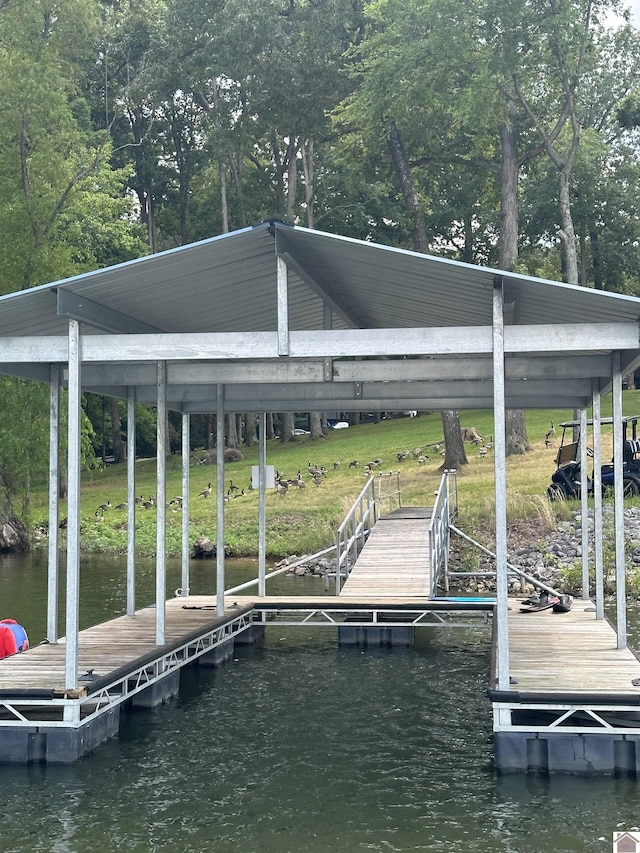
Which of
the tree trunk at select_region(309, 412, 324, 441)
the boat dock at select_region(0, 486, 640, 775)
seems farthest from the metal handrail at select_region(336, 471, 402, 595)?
the tree trunk at select_region(309, 412, 324, 441)

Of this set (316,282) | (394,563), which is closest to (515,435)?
(394,563)

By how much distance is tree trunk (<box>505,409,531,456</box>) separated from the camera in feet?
119

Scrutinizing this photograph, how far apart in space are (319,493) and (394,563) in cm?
1458

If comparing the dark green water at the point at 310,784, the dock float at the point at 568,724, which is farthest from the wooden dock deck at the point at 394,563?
the dock float at the point at 568,724

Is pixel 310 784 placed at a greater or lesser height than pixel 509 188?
lesser

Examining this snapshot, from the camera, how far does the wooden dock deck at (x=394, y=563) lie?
61.4 ft

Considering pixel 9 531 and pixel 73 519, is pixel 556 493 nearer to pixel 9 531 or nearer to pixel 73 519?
pixel 9 531

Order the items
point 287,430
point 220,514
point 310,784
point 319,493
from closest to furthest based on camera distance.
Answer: point 310,784 < point 220,514 < point 319,493 < point 287,430

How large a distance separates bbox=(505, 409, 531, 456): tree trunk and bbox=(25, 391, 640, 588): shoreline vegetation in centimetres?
42

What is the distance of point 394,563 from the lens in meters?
20.7

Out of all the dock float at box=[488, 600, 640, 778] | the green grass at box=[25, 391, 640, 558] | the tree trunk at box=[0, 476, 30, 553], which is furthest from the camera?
the tree trunk at box=[0, 476, 30, 553]

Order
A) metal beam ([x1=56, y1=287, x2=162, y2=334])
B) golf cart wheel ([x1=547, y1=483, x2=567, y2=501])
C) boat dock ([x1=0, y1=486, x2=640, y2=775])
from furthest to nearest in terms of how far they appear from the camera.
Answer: golf cart wheel ([x1=547, y1=483, x2=567, y2=501])
metal beam ([x1=56, y1=287, x2=162, y2=334])
boat dock ([x1=0, y1=486, x2=640, y2=775])

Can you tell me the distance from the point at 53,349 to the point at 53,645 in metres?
4.22

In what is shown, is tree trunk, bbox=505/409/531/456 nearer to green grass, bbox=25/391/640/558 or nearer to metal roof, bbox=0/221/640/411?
green grass, bbox=25/391/640/558
